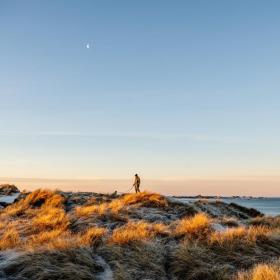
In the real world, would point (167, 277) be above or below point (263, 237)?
below

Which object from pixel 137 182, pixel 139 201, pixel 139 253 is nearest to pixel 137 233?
pixel 139 253

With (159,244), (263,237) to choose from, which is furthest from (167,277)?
(263,237)

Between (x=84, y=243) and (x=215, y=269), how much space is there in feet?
11.5

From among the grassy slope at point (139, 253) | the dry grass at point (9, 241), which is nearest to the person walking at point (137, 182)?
the grassy slope at point (139, 253)

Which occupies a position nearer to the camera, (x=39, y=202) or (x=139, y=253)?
(x=139, y=253)

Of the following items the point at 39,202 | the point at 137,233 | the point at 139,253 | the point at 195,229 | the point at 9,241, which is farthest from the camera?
the point at 39,202

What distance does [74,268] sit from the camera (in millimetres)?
9406

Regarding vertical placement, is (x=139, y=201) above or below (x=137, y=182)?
below

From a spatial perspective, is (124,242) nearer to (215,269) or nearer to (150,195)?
(215,269)

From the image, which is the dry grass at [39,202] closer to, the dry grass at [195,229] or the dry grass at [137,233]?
the dry grass at [137,233]

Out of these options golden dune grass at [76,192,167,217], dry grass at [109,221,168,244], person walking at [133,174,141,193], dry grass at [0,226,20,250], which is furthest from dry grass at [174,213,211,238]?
person walking at [133,174,141,193]

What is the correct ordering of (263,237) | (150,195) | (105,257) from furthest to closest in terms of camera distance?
(150,195)
(263,237)
(105,257)

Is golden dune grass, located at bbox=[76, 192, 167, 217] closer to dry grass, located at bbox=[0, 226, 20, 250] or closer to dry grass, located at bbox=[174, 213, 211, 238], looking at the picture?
dry grass, located at bbox=[174, 213, 211, 238]

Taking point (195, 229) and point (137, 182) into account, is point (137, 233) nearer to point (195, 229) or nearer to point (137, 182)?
point (195, 229)
